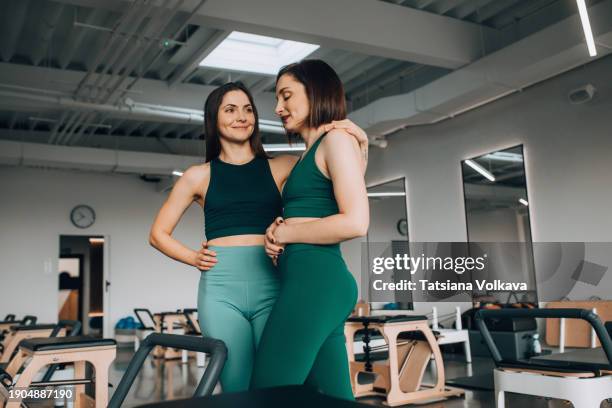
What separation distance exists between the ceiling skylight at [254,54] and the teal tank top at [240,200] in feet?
17.0

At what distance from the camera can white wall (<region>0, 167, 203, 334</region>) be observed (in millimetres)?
9852

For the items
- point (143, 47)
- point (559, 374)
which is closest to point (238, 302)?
point (559, 374)

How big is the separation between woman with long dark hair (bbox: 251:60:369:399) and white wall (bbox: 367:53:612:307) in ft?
18.1

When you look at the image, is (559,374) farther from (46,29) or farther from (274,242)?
(46,29)

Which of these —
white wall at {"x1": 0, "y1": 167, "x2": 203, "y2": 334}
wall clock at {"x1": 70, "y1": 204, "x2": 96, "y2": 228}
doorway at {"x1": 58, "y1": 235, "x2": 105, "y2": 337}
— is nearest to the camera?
white wall at {"x1": 0, "y1": 167, "x2": 203, "y2": 334}

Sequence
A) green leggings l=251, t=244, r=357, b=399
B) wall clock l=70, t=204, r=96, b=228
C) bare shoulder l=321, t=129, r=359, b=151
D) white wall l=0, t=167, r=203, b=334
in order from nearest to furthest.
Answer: green leggings l=251, t=244, r=357, b=399
bare shoulder l=321, t=129, r=359, b=151
white wall l=0, t=167, r=203, b=334
wall clock l=70, t=204, r=96, b=228

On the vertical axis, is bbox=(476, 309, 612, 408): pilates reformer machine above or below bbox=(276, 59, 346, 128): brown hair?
below

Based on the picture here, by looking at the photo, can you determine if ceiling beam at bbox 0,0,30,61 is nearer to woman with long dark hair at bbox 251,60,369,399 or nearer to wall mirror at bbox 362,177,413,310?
woman with long dark hair at bbox 251,60,369,399

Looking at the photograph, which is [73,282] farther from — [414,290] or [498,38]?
[498,38]

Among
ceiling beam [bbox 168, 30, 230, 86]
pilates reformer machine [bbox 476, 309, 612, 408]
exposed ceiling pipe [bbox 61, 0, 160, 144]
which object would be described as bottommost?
pilates reformer machine [bbox 476, 309, 612, 408]

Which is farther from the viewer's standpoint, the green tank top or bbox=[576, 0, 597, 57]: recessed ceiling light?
bbox=[576, 0, 597, 57]: recessed ceiling light

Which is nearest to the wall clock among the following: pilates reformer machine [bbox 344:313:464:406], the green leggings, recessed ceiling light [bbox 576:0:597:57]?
pilates reformer machine [bbox 344:313:464:406]

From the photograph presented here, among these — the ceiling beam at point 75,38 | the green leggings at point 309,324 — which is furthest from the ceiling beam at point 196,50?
the green leggings at point 309,324

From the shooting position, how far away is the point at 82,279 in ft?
42.5
